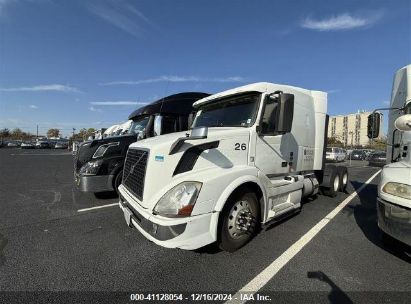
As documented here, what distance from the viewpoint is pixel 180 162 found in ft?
12.6

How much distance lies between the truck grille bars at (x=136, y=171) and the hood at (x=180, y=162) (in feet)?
0.36

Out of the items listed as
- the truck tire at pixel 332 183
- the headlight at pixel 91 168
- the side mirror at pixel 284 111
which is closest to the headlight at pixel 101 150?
the headlight at pixel 91 168

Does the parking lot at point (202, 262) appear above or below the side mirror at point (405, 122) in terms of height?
below

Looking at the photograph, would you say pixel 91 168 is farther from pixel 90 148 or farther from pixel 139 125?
pixel 139 125

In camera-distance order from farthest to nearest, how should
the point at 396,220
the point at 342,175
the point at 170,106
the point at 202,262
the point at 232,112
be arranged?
the point at 342,175
the point at 170,106
the point at 232,112
the point at 202,262
the point at 396,220

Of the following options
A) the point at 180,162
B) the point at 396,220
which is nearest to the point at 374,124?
the point at 396,220

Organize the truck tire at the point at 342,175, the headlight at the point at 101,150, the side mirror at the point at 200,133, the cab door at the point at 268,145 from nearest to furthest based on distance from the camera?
the side mirror at the point at 200,133 → the cab door at the point at 268,145 → the headlight at the point at 101,150 → the truck tire at the point at 342,175

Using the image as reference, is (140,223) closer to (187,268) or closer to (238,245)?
(187,268)

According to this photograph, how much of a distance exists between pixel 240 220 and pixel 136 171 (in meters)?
1.63

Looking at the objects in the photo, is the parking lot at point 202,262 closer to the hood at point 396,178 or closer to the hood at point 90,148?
the hood at point 396,178

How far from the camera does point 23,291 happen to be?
10.5ft

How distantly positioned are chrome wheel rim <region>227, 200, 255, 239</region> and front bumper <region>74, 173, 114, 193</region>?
166 inches

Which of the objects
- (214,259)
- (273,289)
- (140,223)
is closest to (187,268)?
(214,259)

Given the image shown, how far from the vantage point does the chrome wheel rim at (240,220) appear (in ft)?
13.4
